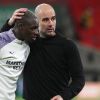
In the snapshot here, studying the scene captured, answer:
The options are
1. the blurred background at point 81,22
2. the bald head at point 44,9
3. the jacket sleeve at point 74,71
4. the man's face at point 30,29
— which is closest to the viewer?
the man's face at point 30,29

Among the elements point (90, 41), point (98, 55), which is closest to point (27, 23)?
point (98, 55)

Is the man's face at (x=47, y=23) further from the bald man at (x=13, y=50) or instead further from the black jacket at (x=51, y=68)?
the bald man at (x=13, y=50)

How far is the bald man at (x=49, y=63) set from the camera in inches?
250

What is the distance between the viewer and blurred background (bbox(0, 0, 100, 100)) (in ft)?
67.6

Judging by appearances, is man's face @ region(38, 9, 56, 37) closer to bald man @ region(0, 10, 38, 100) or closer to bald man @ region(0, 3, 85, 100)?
bald man @ region(0, 3, 85, 100)

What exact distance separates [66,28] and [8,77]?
15625mm

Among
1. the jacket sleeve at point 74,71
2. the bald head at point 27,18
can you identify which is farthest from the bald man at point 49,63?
the bald head at point 27,18

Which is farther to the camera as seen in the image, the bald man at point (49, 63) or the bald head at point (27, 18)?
the bald man at point (49, 63)

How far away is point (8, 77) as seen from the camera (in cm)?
615

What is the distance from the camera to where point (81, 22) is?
23141 millimetres

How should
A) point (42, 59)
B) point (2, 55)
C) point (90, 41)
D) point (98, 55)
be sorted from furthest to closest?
point (90, 41)
point (98, 55)
point (42, 59)
point (2, 55)

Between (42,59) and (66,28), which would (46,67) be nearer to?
(42,59)

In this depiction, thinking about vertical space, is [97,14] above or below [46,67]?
below

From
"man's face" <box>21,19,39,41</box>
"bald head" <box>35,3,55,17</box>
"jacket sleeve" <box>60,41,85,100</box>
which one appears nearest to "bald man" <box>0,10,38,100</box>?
"man's face" <box>21,19,39,41</box>
